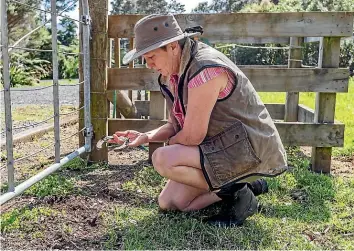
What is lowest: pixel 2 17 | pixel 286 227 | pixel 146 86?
pixel 286 227

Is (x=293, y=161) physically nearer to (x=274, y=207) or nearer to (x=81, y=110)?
(x=274, y=207)

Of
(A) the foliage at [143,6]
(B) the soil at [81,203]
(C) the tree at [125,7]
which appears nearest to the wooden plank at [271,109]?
(B) the soil at [81,203]

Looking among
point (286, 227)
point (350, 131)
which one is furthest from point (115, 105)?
point (350, 131)

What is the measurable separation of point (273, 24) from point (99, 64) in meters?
1.58

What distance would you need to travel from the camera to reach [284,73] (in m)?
3.94

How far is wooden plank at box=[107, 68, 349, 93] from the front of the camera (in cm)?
390

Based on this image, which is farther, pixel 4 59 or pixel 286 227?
pixel 286 227

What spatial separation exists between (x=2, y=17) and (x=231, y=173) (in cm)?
158

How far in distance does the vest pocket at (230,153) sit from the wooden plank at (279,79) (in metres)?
1.43

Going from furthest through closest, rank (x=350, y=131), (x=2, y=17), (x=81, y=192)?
(x=350, y=131) < (x=81, y=192) < (x=2, y=17)

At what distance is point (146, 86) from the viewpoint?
4.01m

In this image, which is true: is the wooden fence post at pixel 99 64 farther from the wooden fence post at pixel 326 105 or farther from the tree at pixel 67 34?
the tree at pixel 67 34

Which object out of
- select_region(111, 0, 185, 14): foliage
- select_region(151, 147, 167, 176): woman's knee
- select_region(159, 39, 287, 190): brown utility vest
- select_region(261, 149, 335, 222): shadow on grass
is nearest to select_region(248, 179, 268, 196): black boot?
select_region(261, 149, 335, 222): shadow on grass

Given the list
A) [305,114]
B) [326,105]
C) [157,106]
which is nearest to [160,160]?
[157,106]
